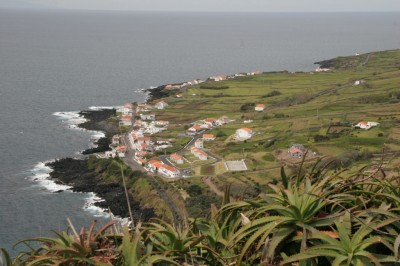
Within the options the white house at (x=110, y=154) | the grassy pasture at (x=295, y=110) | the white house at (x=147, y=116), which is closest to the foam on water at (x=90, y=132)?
the white house at (x=110, y=154)

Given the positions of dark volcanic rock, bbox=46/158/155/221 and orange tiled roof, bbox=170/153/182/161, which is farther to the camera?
orange tiled roof, bbox=170/153/182/161

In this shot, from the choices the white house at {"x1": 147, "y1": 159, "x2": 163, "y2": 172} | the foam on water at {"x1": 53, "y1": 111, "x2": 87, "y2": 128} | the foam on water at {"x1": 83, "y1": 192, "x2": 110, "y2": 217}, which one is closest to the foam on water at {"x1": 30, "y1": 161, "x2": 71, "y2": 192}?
the foam on water at {"x1": 83, "y1": 192, "x2": 110, "y2": 217}

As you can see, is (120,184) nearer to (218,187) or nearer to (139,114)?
(218,187)

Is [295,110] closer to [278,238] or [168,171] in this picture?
[168,171]

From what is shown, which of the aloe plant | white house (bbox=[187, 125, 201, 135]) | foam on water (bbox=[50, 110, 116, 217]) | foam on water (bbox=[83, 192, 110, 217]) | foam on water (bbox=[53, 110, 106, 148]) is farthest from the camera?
white house (bbox=[187, 125, 201, 135])

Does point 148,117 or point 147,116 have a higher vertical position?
point 147,116

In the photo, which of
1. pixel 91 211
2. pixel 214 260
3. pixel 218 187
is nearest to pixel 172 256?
pixel 214 260

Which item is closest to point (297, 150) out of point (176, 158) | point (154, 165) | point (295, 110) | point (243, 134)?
point (243, 134)

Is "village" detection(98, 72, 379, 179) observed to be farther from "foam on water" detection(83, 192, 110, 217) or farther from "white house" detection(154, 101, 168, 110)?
"foam on water" detection(83, 192, 110, 217)
